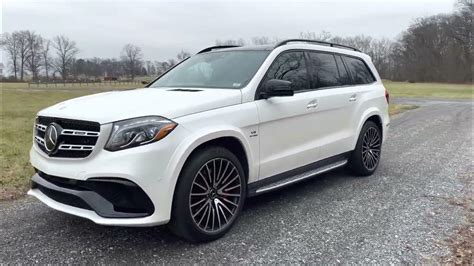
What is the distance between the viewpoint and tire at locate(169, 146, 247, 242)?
3.28 meters

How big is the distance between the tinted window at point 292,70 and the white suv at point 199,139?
2 centimetres

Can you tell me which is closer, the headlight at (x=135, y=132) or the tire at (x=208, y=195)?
the headlight at (x=135, y=132)

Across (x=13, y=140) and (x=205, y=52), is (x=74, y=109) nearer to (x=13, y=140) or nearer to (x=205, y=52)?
(x=205, y=52)

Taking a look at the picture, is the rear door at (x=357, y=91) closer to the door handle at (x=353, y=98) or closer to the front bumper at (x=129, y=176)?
the door handle at (x=353, y=98)

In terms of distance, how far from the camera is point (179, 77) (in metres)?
4.75

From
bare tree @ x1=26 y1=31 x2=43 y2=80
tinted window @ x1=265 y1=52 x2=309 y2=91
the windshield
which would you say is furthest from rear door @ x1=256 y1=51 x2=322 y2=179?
bare tree @ x1=26 y1=31 x2=43 y2=80

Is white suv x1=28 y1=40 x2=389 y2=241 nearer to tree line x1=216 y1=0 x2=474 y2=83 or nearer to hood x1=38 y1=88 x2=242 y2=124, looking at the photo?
hood x1=38 y1=88 x2=242 y2=124

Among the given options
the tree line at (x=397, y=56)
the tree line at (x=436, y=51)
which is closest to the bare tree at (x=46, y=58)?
the tree line at (x=397, y=56)

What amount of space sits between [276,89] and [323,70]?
1414mm

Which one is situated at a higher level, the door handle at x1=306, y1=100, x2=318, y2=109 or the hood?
Result: the hood

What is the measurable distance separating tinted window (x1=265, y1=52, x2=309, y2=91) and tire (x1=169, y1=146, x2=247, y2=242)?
3.74 ft

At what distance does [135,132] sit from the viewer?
121 inches

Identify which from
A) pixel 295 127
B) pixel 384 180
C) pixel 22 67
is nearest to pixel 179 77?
pixel 295 127

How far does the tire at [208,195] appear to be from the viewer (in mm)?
3279
